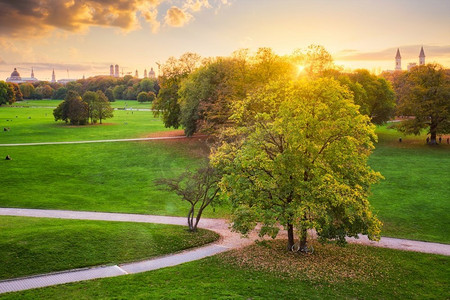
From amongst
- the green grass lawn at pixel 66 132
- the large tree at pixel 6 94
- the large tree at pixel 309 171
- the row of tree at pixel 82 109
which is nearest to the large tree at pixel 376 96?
the green grass lawn at pixel 66 132

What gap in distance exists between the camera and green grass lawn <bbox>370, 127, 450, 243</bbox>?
2556 cm

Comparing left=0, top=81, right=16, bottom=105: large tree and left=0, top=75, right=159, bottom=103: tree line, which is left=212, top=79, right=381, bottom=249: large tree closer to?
left=0, top=75, right=159, bottom=103: tree line

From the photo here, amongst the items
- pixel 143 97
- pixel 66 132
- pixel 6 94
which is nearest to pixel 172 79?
pixel 66 132

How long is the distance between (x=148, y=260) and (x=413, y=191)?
26423mm

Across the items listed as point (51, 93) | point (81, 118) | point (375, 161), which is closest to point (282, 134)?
point (375, 161)

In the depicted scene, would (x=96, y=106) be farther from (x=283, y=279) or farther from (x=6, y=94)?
(x=6, y=94)

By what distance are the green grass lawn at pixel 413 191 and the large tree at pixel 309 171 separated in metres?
8.26

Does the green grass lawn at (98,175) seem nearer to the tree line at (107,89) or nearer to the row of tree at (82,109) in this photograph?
the row of tree at (82,109)

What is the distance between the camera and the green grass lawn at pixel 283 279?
49.9 feet

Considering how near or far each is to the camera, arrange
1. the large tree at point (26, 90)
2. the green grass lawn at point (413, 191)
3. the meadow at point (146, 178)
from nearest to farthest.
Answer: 1. the green grass lawn at point (413, 191)
2. the meadow at point (146, 178)
3. the large tree at point (26, 90)

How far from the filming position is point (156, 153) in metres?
49.8

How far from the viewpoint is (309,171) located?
19125 millimetres

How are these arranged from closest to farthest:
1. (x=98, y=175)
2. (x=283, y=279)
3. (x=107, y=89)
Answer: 1. (x=283, y=279)
2. (x=98, y=175)
3. (x=107, y=89)

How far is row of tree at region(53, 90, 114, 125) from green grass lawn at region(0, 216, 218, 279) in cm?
5813
